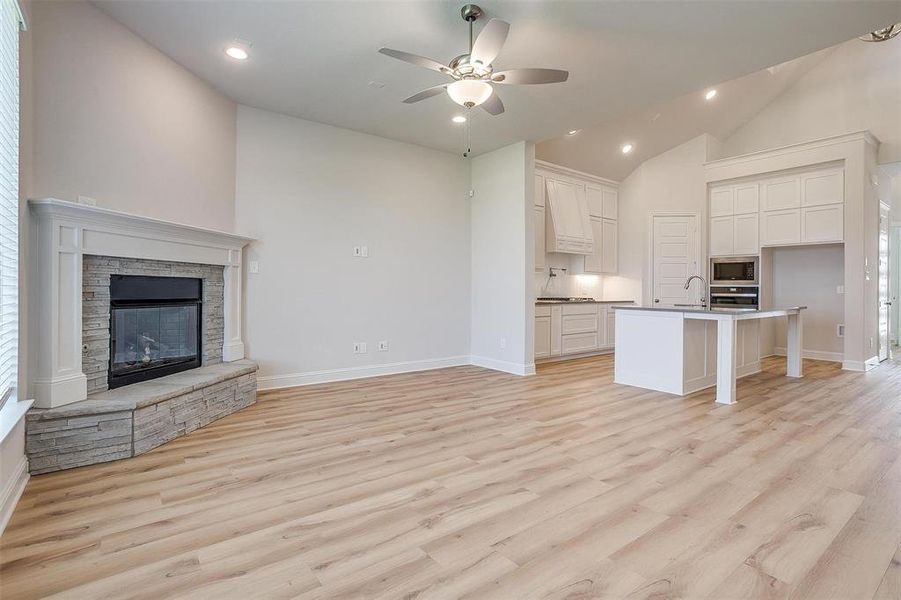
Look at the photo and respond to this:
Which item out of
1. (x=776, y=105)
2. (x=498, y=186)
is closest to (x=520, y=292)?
(x=498, y=186)

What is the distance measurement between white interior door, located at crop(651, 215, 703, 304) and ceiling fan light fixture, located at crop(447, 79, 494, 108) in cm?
568

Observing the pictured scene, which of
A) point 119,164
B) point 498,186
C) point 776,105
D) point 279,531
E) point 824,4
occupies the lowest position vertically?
point 279,531

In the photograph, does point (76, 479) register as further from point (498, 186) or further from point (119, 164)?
point (498, 186)

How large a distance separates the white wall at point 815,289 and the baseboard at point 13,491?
30.3ft

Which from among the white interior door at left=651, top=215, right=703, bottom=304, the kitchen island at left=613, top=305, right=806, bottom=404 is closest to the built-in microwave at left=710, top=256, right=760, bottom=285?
the white interior door at left=651, top=215, right=703, bottom=304

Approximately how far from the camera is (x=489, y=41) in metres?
2.57

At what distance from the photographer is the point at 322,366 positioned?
498 centimetres

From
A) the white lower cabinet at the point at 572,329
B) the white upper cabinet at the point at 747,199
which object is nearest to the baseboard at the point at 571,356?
the white lower cabinet at the point at 572,329

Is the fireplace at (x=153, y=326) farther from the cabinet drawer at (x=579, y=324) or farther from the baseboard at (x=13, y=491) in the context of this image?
the cabinet drawer at (x=579, y=324)

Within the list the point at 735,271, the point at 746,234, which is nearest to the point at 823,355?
the point at 735,271

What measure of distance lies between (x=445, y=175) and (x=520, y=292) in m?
1.97

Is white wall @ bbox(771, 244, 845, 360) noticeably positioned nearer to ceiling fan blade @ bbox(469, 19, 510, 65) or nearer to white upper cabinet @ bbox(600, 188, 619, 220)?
white upper cabinet @ bbox(600, 188, 619, 220)

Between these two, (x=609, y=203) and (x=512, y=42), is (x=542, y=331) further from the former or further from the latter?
(x=512, y=42)

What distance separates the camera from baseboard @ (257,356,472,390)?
4.64m
